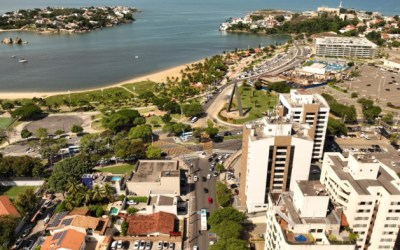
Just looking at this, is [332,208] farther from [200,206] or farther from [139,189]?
[139,189]

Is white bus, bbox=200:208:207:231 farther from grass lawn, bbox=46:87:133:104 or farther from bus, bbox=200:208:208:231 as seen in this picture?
grass lawn, bbox=46:87:133:104

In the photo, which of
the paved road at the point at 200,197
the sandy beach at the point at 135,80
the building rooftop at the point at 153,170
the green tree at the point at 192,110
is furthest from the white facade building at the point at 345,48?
the building rooftop at the point at 153,170

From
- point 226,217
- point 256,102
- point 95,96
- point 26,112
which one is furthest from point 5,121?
point 226,217

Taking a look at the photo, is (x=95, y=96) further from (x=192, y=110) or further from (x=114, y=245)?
(x=114, y=245)

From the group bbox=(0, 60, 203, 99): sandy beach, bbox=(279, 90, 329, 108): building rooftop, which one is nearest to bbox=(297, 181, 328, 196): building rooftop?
bbox=(279, 90, 329, 108): building rooftop

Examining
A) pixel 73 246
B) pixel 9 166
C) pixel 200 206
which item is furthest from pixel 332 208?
pixel 9 166
